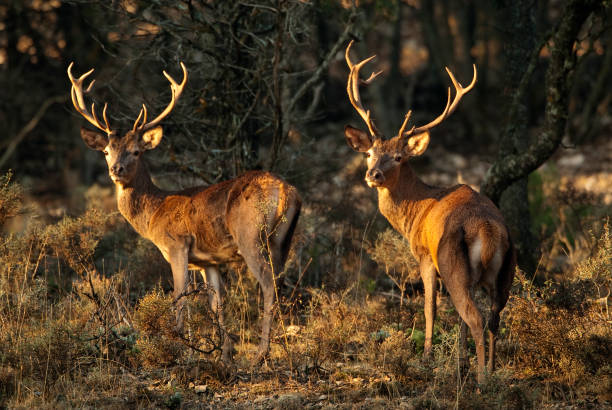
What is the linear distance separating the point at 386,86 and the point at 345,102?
56.8 inches

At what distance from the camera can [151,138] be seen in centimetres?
878

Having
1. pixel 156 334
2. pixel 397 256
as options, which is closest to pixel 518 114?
pixel 397 256

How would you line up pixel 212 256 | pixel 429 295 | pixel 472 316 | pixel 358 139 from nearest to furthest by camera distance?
1. pixel 472 316
2. pixel 429 295
3. pixel 212 256
4. pixel 358 139

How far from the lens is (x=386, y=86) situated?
77.7ft

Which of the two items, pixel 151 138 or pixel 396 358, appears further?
pixel 151 138

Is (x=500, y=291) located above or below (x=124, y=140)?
below

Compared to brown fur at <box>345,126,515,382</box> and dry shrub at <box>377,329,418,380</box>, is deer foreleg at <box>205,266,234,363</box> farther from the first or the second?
brown fur at <box>345,126,515,382</box>

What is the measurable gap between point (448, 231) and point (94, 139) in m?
4.10

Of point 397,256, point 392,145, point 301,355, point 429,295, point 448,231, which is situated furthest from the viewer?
point 397,256

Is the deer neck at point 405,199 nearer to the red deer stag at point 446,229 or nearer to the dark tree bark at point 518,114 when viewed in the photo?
the red deer stag at point 446,229

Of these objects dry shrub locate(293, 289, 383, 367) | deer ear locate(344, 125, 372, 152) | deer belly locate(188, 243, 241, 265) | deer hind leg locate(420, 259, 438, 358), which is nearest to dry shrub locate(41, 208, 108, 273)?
deer belly locate(188, 243, 241, 265)

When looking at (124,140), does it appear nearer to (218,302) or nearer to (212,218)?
(212,218)

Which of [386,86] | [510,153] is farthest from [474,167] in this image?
[510,153]

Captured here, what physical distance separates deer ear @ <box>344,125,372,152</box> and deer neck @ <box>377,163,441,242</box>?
470 mm
